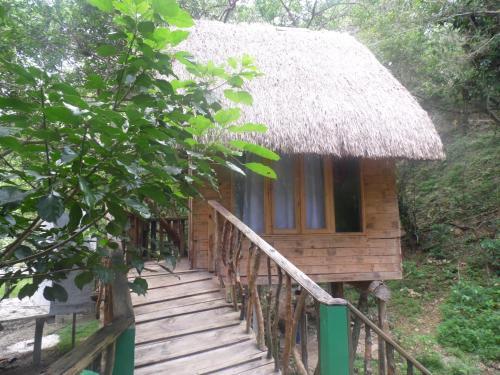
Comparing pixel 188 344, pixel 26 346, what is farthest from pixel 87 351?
pixel 26 346

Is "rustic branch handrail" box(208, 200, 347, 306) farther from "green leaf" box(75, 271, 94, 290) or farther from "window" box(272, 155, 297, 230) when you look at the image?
"window" box(272, 155, 297, 230)

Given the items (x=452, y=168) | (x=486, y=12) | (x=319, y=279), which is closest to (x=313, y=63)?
(x=319, y=279)

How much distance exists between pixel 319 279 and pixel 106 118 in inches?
168

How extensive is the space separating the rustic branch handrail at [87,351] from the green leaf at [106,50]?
1.04 metres

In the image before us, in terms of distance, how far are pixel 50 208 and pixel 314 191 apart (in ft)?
13.8

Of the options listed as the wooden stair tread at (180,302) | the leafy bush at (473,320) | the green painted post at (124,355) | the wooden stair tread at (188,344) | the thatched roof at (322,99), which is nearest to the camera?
the green painted post at (124,355)

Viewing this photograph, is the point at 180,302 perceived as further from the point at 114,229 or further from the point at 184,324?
the point at 114,229

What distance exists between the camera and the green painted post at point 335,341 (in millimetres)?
1661

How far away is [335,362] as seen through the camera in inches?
65.4

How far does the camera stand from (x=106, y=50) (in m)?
1.10

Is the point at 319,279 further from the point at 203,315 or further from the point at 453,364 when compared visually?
the point at 453,364

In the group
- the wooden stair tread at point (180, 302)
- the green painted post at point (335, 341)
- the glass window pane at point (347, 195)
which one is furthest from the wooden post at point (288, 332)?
the glass window pane at point (347, 195)

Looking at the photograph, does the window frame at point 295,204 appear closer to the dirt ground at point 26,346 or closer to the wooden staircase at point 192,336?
the wooden staircase at point 192,336

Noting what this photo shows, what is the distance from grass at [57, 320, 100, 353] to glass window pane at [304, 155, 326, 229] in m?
3.84
